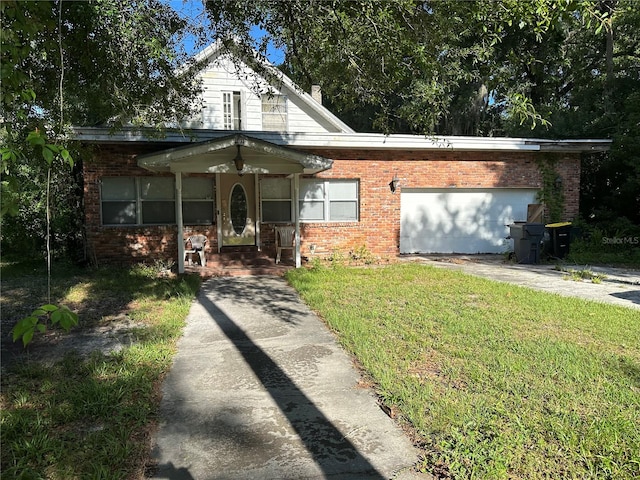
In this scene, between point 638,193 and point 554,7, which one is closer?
point 554,7

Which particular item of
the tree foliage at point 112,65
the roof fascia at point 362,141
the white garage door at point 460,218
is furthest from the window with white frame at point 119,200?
the white garage door at point 460,218

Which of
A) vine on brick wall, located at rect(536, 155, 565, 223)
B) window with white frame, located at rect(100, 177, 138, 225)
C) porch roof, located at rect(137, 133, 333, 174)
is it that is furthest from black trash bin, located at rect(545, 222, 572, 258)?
window with white frame, located at rect(100, 177, 138, 225)

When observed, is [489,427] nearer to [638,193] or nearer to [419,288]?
[419,288]

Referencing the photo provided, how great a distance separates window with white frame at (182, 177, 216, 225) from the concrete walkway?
20.7 feet

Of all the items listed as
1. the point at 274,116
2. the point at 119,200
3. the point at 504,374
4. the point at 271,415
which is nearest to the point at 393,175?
the point at 274,116

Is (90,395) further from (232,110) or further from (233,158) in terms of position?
(232,110)

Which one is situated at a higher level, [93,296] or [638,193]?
[638,193]

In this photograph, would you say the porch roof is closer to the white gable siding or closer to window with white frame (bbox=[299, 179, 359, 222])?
window with white frame (bbox=[299, 179, 359, 222])

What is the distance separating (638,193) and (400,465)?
14.1m

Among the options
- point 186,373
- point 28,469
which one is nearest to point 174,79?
point 186,373

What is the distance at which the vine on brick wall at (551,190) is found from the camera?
12672mm

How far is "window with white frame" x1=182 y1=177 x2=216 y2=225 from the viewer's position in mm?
11156

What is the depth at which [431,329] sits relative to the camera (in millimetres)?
5246

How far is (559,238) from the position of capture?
37.5ft
